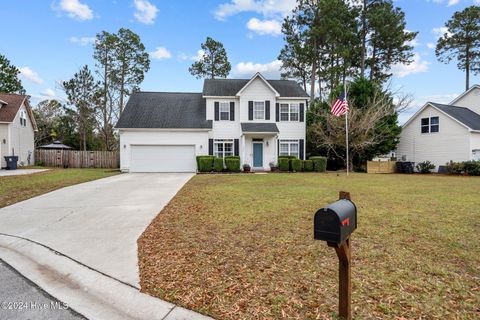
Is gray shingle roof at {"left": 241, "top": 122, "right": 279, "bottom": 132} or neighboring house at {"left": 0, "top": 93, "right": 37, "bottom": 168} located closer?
gray shingle roof at {"left": 241, "top": 122, "right": 279, "bottom": 132}

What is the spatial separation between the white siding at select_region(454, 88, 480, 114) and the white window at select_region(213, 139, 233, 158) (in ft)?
68.9

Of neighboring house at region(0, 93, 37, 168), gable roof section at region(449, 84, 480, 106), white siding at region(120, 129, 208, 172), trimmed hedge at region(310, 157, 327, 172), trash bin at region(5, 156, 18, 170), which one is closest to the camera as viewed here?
trash bin at region(5, 156, 18, 170)

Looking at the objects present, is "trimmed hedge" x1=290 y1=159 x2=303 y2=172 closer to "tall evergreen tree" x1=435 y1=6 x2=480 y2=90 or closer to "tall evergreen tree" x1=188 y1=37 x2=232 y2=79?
"tall evergreen tree" x1=188 y1=37 x2=232 y2=79

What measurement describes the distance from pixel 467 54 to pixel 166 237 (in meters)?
38.0

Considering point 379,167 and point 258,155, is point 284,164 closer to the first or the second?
point 258,155

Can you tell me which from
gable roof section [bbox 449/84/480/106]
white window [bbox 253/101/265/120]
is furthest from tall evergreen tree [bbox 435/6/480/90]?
white window [bbox 253/101/265/120]

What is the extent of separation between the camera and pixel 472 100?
23.1 metres

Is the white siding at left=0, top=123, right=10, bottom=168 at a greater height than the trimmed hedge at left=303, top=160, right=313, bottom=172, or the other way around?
the white siding at left=0, top=123, right=10, bottom=168

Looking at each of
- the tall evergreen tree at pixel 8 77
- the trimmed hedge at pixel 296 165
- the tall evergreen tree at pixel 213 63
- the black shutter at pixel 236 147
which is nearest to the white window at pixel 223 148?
the black shutter at pixel 236 147

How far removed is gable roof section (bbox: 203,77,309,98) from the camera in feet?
Result: 67.1

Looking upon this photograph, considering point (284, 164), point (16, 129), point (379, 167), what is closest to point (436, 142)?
point (379, 167)

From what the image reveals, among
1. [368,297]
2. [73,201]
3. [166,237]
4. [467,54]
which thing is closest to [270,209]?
[166,237]

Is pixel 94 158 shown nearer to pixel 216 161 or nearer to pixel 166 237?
pixel 216 161

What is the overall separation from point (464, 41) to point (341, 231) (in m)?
38.1
